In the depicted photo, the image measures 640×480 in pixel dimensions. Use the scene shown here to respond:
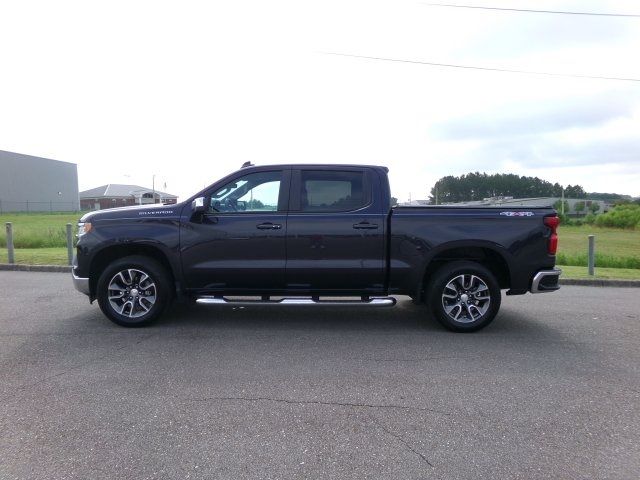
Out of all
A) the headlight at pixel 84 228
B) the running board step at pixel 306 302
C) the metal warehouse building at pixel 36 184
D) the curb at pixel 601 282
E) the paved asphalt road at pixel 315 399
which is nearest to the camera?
the paved asphalt road at pixel 315 399

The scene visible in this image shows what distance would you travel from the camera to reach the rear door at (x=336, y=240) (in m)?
5.99

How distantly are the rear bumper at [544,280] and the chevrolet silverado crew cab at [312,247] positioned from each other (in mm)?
13

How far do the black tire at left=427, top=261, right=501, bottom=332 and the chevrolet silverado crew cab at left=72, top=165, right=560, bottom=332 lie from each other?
13 millimetres

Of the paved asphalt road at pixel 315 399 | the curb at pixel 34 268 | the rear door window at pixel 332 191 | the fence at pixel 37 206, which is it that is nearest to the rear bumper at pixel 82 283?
the paved asphalt road at pixel 315 399

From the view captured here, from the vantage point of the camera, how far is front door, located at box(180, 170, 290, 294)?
19.8 feet

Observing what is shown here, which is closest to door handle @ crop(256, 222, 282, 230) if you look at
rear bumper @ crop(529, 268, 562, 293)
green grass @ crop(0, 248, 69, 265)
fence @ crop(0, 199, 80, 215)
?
rear bumper @ crop(529, 268, 562, 293)

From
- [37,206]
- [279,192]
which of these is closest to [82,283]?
[279,192]

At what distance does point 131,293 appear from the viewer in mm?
6164

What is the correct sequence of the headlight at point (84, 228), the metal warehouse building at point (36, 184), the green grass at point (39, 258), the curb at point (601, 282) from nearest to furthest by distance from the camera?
1. the headlight at point (84, 228)
2. the curb at point (601, 282)
3. the green grass at point (39, 258)
4. the metal warehouse building at point (36, 184)

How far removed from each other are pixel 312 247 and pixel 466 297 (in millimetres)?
1994

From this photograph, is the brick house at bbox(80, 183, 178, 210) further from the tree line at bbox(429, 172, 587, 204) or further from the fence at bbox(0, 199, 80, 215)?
the tree line at bbox(429, 172, 587, 204)

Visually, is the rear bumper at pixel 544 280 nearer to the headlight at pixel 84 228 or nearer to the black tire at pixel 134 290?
the black tire at pixel 134 290

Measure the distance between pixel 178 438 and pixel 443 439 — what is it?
1.83m

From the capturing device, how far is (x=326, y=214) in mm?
6070
